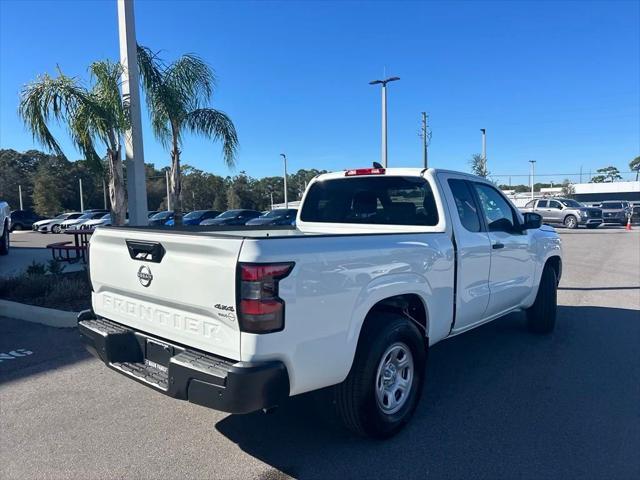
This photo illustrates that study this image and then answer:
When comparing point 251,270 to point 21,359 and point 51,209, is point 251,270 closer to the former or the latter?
point 21,359

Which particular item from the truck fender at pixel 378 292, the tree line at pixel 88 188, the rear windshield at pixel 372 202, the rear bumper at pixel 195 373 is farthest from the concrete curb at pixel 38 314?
the tree line at pixel 88 188

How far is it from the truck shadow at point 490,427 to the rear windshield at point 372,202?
1597mm

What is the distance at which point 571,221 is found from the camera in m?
30.0

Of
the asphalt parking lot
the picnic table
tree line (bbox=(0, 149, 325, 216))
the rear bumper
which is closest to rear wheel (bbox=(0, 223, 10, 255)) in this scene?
the picnic table

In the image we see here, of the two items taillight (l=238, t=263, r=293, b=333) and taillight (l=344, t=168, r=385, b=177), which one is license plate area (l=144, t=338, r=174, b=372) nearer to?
taillight (l=238, t=263, r=293, b=333)

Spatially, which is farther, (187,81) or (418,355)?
(187,81)

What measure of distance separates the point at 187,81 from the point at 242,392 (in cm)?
851

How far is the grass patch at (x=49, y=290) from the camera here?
7.00 m

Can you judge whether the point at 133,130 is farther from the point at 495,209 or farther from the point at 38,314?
the point at 495,209

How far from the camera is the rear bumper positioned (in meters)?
2.55

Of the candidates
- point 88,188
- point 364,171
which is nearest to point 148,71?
point 364,171

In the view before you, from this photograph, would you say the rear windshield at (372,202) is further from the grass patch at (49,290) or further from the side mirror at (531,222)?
the grass patch at (49,290)

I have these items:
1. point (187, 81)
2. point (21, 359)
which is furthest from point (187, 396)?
point (187, 81)

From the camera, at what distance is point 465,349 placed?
5.49m
